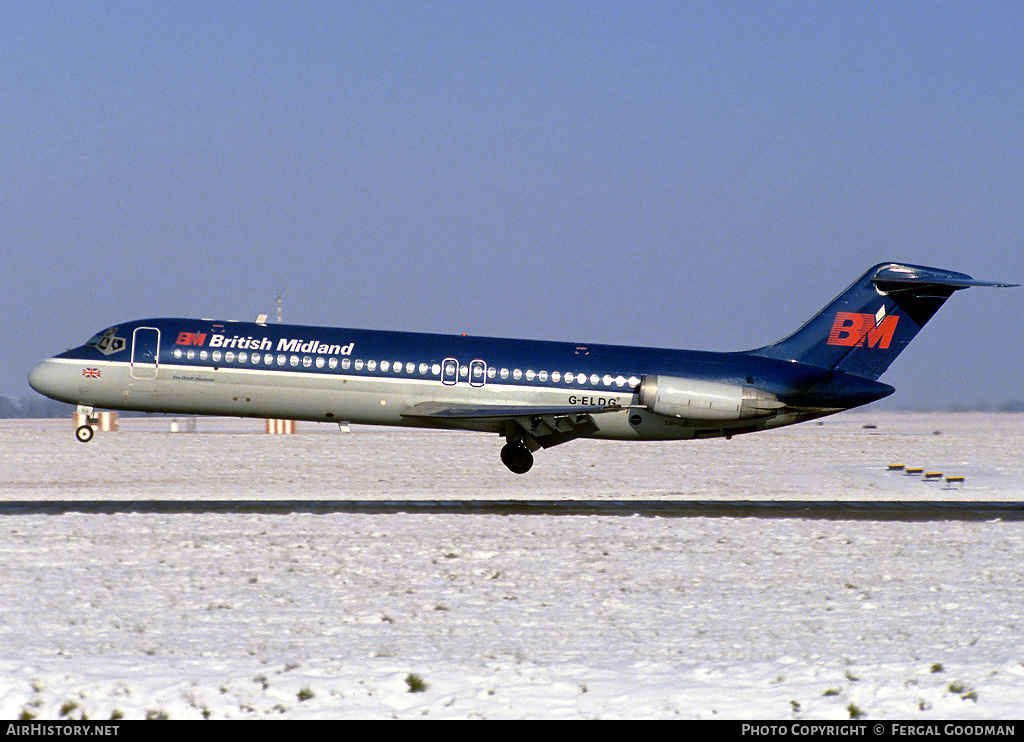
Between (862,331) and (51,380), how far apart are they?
21617 mm

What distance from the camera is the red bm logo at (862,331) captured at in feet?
103

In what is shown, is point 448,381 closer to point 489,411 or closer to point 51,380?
point 489,411

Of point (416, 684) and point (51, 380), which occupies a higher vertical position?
point (51, 380)

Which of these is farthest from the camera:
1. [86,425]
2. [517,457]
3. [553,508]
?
[517,457]

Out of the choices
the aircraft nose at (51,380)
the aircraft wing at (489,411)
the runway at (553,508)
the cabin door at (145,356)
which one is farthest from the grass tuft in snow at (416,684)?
the aircraft nose at (51,380)

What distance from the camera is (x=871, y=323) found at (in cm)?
3148

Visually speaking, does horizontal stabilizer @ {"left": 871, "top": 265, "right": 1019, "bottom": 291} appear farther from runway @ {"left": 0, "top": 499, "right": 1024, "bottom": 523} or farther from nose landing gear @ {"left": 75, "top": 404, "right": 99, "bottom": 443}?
nose landing gear @ {"left": 75, "top": 404, "right": 99, "bottom": 443}

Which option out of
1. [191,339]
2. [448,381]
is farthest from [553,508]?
[191,339]

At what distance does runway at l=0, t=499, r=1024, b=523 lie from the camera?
22953 mm

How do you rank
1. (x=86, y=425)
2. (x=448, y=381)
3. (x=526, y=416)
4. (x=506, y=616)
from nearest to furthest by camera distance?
1. (x=506, y=616)
2. (x=526, y=416)
3. (x=448, y=381)
4. (x=86, y=425)

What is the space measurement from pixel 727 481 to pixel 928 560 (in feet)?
60.1

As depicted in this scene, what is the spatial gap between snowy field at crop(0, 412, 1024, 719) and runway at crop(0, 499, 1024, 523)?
118 centimetres

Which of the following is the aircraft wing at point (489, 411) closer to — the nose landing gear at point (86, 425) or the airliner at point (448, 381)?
the airliner at point (448, 381)
